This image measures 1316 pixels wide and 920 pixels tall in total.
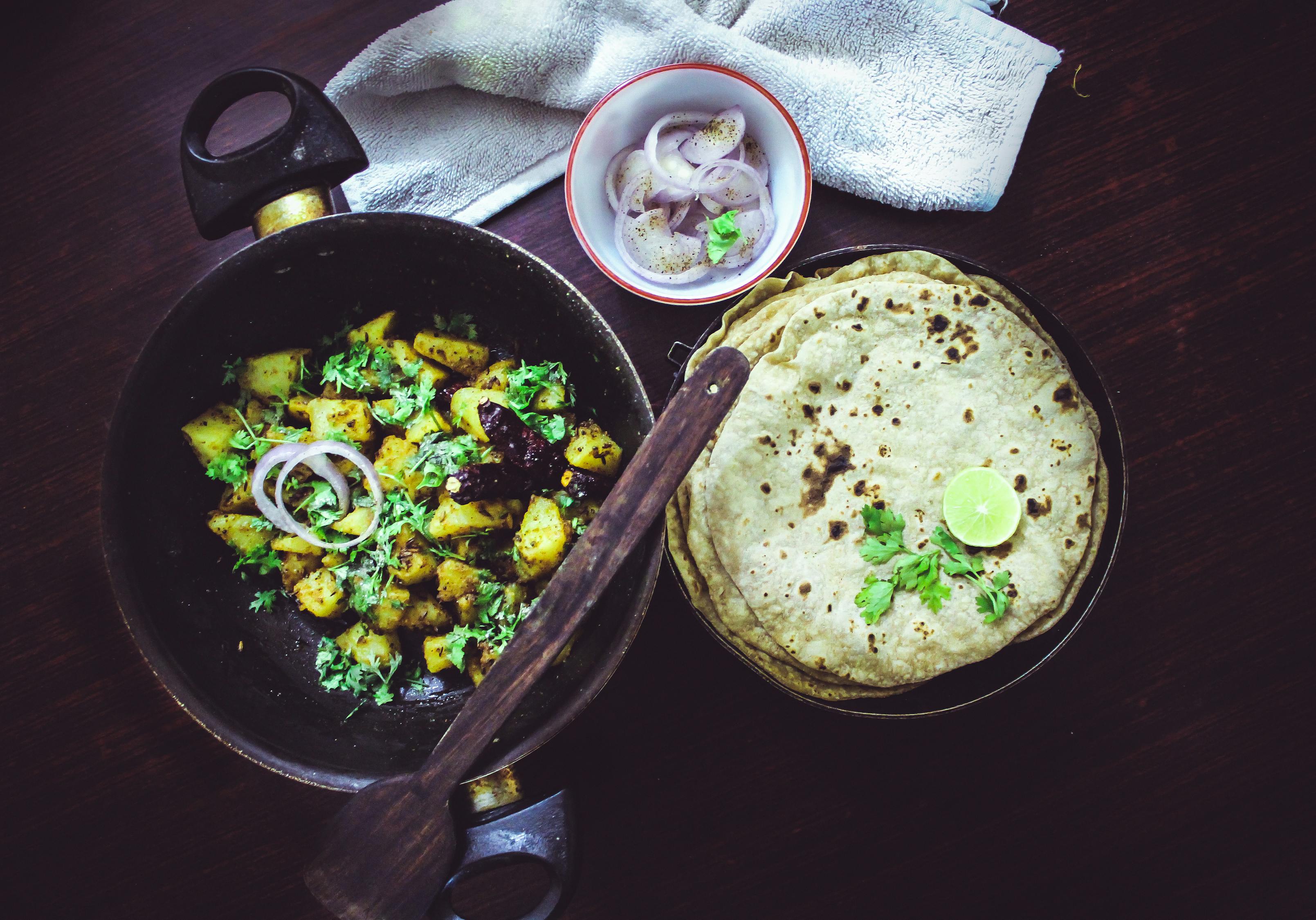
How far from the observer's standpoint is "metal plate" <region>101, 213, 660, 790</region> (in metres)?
1.41

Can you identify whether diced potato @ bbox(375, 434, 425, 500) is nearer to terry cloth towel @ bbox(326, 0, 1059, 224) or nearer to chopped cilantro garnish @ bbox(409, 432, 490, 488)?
chopped cilantro garnish @ bbox(409, 432, 490, 488)

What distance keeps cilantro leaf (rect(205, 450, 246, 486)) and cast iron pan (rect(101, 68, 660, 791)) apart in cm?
7

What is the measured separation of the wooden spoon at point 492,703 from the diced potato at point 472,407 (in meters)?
0.35

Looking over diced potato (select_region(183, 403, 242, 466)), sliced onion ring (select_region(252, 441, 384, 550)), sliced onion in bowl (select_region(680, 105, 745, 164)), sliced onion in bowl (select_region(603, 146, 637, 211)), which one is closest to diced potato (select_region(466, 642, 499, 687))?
sliced onion ring (select_region(252, 441, 384, 550))

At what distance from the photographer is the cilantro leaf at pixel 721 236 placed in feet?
5.40

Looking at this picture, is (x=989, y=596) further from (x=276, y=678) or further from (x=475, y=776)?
(x=276, y=678)

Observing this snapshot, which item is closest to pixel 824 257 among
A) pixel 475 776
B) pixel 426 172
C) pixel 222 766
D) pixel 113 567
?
pixel 426 172

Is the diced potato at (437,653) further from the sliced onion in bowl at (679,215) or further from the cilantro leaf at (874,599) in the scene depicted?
the sliced onion in bowl at (679,215)

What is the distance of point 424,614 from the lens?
1.63 metres

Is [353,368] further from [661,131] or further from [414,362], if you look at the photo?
[661,131]

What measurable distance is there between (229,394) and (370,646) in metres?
0.64

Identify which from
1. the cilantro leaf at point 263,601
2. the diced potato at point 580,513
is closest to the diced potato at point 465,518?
the diced potato at point 580,513

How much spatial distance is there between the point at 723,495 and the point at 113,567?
1132 millimetres

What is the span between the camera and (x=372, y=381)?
1.65m
